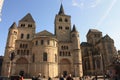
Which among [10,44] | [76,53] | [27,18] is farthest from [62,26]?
[10,44]

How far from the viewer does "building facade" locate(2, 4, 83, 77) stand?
1805 inches

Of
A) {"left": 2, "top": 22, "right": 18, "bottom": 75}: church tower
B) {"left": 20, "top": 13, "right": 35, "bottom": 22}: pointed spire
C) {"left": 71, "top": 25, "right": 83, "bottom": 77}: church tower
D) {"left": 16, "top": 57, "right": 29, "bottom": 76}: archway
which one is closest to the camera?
{"left": 2, "top": 22, "right": 18, "bottom": 75}: church tower

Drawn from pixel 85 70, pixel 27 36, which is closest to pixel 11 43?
pixel 27 36

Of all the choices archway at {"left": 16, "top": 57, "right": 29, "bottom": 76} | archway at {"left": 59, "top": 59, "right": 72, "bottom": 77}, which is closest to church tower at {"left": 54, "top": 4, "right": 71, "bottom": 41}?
archway at {"left": 59, "top": 59, "right": 72, "bottom": 77}

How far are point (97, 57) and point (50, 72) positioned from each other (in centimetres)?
2353

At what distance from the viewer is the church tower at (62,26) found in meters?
57.0

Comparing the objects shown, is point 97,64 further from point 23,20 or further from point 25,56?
point 23,20

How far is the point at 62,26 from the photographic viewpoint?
59812 millimetres

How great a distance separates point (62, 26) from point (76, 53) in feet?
47.6

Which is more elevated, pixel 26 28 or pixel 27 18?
pixel 27 18

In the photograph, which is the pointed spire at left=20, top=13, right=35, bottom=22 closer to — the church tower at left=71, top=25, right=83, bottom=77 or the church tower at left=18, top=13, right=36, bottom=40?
the church tower at left=18, top=13, right=36, bottom=40

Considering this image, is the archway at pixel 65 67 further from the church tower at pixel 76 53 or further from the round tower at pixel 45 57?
the round tower at pixel 45 57

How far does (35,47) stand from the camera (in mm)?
47625

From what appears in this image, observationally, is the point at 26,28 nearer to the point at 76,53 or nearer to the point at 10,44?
the point at 10,44
